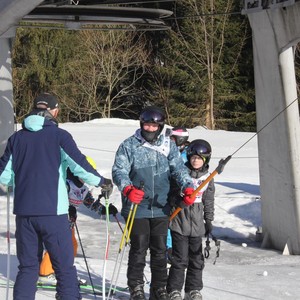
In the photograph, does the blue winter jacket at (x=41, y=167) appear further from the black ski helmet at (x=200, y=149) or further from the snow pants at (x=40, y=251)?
the black ski helmet at (x=200, y=149)

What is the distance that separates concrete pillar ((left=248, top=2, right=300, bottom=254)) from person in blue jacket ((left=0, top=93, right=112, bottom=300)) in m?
5.77

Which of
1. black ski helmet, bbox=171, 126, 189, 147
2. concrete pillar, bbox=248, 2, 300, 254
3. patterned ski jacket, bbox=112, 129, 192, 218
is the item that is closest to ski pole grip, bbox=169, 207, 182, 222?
patterned ski jacket, bbox=112, 129, 192, 218

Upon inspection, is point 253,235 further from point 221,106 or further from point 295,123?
point 221,106

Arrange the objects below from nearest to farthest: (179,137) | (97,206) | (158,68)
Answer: (97,206) < (179,137) < (158,68)

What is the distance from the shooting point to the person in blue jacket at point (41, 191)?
5.54m

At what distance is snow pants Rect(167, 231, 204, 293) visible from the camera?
6559mm

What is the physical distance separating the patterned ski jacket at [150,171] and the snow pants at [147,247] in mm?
78

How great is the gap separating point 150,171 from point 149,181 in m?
0.08

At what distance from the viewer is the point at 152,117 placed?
6.29 metres

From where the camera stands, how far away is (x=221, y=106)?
129 feet

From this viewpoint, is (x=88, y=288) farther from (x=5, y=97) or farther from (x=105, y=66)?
(x=105, y=66)

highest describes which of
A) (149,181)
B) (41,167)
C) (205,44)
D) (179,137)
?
(205,44)

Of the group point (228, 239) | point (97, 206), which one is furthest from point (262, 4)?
point (97, 206)

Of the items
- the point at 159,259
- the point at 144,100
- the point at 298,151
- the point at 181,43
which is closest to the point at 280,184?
the point at 298,151
